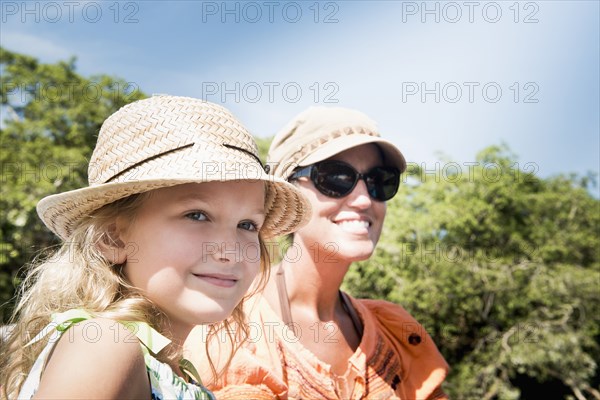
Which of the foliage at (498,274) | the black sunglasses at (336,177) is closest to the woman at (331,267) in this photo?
the black sunglasses at (336,177)

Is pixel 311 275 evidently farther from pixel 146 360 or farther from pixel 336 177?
pixel 146 360

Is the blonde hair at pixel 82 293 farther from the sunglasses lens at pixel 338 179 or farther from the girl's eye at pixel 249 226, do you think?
the sunglasses lens at pixel 338 179

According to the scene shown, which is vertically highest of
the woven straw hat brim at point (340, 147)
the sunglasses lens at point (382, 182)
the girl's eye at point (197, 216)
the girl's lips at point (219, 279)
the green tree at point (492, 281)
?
the woven straw hat brim at point (340, 147)

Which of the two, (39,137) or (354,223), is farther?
(39,137)

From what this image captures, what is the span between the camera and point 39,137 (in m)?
14.0

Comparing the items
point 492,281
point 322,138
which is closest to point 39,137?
point 492,281

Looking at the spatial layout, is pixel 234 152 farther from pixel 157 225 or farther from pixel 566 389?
pixel 566 389

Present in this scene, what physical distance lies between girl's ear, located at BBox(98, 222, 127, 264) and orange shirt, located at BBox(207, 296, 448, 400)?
88cm

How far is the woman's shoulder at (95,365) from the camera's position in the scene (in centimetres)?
104

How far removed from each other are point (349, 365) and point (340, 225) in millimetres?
630

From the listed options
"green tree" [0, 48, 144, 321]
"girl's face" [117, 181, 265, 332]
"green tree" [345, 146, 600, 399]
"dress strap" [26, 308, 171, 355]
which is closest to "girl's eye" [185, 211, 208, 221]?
"girl's face" [117, 181, 265, 332]

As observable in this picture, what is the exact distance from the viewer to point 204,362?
2.24m

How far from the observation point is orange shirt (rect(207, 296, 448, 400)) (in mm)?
2254

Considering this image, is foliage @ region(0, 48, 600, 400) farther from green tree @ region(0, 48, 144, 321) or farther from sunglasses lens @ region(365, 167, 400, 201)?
sunglasses lens @ region(365, 167, 400, 201)
